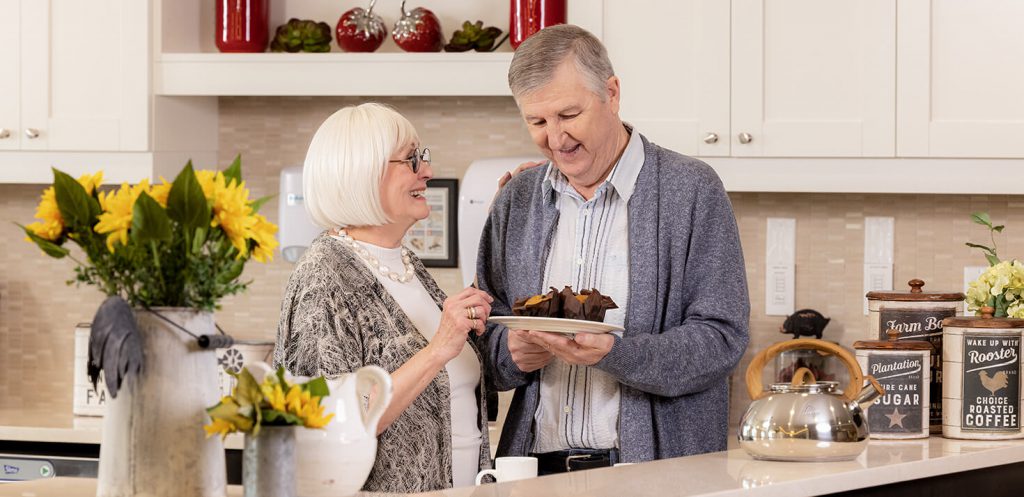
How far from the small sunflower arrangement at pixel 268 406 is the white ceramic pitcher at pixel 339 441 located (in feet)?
0.10

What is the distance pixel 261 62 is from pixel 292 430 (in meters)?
2.31

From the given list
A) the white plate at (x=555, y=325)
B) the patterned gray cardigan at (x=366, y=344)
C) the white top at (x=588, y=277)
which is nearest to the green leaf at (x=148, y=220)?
the patterned gray cardigan at (x=366, y=344)

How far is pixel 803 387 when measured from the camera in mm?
1883

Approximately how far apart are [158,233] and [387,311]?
32.2 inches

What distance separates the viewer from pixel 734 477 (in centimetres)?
173

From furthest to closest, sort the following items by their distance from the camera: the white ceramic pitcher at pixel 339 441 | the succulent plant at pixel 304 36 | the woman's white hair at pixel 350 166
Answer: the succulent plant at pixel 304 36 → the woman's white hair at pixel 350 166 → the white ceramic pitcher at pixel 339 441

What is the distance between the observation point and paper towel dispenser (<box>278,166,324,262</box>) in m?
3.58

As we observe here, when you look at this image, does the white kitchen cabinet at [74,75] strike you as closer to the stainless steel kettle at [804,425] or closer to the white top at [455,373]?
the white top at [455,373]

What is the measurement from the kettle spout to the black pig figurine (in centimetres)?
151

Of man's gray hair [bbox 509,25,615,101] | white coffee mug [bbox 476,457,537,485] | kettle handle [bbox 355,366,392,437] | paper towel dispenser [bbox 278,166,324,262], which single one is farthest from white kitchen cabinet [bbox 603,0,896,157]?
kettle handle [bbox 355,366,392,437]

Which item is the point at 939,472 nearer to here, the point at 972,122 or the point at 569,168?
the point at 569,168

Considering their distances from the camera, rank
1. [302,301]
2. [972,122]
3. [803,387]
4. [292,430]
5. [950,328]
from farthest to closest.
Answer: [972,122] → [950,328] → [302,301] → [803,387] → [292,430]

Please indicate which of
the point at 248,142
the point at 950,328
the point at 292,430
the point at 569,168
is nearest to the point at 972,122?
the point at 950,328

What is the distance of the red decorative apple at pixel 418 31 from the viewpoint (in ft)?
11.5
